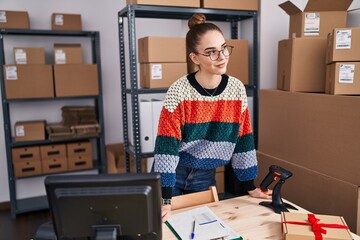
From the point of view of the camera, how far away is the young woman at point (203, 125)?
1.36 meters

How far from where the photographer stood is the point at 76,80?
3199 mm

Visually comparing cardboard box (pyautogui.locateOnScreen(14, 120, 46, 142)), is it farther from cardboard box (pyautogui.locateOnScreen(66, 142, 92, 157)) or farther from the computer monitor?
the computer monitor

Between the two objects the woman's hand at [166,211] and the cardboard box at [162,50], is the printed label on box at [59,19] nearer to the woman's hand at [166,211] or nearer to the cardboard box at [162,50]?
the cardboard box at [162,50]

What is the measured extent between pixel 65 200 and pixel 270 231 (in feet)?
2.40

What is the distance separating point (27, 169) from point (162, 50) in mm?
1889

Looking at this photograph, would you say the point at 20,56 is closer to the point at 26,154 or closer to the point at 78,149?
the point at 26,154

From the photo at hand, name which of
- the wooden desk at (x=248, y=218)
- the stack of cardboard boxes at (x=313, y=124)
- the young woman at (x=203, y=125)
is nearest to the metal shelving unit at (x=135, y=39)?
the stack of cardboard boxes at (x=313, y=124)

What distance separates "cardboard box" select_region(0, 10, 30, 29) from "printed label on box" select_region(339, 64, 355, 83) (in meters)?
2.71

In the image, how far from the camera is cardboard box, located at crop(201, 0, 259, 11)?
93.2 inches

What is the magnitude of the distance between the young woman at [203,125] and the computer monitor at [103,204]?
44cm

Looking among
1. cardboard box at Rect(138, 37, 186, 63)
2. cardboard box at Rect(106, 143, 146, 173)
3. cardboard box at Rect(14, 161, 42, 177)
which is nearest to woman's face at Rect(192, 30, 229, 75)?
cardboard box at Rect(138, 37, 186, 63)

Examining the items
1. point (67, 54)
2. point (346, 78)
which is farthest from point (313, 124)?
point (67, 54)

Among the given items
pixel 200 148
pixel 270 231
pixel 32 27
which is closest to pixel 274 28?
pixel 200 148

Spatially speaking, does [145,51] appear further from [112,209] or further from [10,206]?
[10,206]
